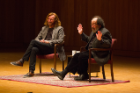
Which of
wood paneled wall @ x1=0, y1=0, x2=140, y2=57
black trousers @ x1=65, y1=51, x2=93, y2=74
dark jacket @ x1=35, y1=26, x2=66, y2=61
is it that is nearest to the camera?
black trousers @ x1=65, y1=51, x2=93, y2=74

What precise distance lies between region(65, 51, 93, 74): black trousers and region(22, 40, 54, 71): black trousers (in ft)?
2.53

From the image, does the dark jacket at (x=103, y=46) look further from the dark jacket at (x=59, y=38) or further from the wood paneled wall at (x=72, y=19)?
the wood paneled wall at (x=72, y=19)

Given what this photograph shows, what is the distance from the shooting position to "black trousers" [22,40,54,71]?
5.48m

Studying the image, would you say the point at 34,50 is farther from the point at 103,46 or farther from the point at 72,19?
the point at 72,19

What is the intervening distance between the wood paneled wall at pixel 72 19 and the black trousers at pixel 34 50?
458 centimetres

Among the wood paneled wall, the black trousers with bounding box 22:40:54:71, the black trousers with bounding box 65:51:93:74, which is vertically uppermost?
the wood paneled wall

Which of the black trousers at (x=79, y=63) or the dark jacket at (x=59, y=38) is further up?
the dark jacket at (x=59, y=38)

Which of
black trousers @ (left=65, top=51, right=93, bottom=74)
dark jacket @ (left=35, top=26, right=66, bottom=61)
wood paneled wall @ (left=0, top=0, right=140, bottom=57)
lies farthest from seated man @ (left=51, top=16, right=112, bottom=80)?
wood paneled wall @ (left=0, top=0, right=140, bottom=57)

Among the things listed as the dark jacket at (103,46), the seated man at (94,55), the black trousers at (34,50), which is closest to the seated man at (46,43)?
the black trousers at (34,50)

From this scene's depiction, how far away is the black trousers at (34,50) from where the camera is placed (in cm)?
548

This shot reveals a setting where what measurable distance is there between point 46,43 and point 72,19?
6.15m

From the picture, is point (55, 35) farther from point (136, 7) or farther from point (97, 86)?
point (136, 7)

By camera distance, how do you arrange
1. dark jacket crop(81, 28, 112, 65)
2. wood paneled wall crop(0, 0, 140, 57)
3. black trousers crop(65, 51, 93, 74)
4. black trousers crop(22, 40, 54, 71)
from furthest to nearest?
wood paneled wall crop(0, 0, 140, 57), black trousers crop(22, 40, 54, 71), black trousers crop(65, 51, 93, 74), dark jacket crop(81, 28, 112, 65)

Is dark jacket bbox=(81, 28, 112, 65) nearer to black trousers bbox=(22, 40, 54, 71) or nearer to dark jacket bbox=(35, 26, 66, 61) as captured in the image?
dark jacket bbox=(35, 26, 66, 61)
